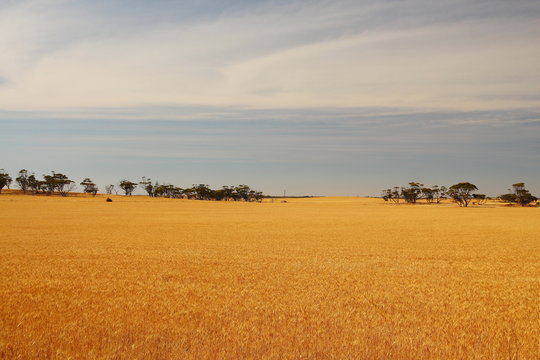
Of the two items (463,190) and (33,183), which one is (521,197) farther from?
(33,183)

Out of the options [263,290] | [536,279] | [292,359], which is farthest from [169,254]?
[536,279]

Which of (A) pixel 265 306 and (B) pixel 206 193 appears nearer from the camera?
(A) pixel 265 306

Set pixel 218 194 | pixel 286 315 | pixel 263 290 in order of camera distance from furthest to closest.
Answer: pixel 218 194 → pixel 263 290 → pixel 286 315

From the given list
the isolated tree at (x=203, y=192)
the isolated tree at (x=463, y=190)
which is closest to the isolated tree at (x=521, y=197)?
the isolated tree at (x=463, y=190)

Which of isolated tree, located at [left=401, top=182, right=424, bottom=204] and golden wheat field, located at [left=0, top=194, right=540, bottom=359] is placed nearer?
golden wheat field, located at [left=0, top=194, right=540, bottom=359]

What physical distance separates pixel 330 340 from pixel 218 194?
506ft

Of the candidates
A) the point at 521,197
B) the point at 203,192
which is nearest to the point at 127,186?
the point at 203,192

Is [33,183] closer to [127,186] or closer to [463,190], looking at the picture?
[127,186]

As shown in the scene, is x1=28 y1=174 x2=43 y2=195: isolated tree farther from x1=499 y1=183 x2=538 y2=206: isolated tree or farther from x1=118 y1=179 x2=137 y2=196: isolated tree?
x1=499 y1=183 x2=538 y2=206: isolated tree

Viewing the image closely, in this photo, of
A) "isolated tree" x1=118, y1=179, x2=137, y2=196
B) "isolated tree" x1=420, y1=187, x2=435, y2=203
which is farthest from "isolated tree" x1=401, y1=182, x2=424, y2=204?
"isolated tree" x1=118, y1=179, x2=137, y2=196

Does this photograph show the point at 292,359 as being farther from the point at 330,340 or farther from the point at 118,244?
the point at 118,244

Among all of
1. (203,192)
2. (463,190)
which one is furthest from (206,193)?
(463,190)

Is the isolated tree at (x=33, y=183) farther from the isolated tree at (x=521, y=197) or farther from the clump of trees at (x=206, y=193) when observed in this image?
the isolated tree at (x=521, y=197)

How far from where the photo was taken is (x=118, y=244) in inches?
813
